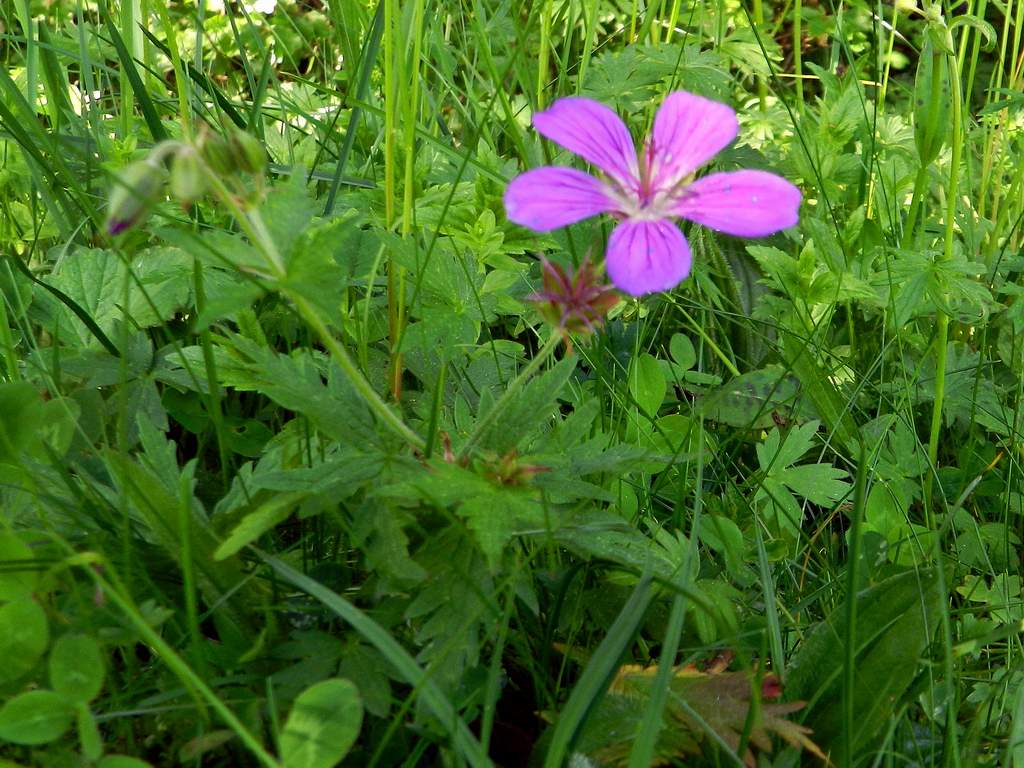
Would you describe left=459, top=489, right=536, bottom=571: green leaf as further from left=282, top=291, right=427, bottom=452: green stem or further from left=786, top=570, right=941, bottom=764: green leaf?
left=786, top=570, right=941, bottom=764: green leaf

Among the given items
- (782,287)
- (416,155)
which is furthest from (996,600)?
(416,155)

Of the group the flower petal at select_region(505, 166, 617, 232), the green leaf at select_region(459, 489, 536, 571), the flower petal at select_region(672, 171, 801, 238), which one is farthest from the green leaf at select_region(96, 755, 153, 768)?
the flower petal at select_region(672, 171, 801, 238)

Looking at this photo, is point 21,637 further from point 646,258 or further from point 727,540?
point 727,540

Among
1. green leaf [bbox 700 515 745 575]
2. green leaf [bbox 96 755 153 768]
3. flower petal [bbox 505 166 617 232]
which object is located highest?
flower petal [bbox 505 166 617 232]

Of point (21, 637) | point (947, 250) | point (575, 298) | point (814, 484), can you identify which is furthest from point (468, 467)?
point (947, 250)

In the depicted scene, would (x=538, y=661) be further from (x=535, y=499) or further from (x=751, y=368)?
(x=751, y=368)

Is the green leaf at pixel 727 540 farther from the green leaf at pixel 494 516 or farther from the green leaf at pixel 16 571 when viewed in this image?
the green leaf at pixel 16 571
